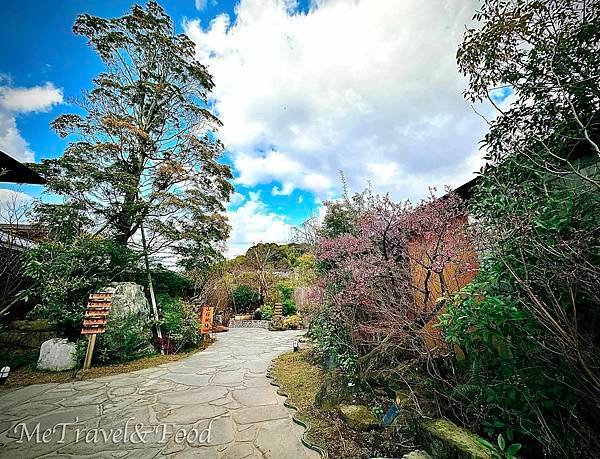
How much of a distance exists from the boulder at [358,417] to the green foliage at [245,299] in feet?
41.0

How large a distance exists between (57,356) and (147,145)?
5.77 metres

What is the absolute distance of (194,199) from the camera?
7871 millimetres

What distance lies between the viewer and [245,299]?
595 inches

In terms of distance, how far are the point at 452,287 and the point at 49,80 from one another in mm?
9298

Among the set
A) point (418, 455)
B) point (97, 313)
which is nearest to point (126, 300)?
point (97, 313)

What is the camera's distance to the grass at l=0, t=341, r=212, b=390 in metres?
4.90

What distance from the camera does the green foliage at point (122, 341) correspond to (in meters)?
5.91

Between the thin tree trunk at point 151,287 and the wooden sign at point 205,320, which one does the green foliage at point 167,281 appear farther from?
the wooden sign at point 205,320

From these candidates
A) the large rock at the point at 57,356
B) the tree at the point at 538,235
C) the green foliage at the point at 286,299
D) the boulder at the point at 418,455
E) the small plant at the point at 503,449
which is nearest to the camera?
the small plant at the point at 503,449

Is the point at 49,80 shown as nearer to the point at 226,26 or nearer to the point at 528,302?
the point at 226,26

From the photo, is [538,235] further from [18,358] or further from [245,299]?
[245,299]

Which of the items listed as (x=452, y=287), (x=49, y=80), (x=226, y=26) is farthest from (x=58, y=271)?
(x=452, y=287)

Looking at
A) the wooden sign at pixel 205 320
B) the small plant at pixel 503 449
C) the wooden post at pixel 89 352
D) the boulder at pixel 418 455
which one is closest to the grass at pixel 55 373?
the wooden post at pixel 89 352

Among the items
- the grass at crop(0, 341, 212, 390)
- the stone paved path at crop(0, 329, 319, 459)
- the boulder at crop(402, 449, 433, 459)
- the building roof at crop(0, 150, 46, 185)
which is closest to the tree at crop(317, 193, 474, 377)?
the boulder at crop(402, 449, 433, 459)
